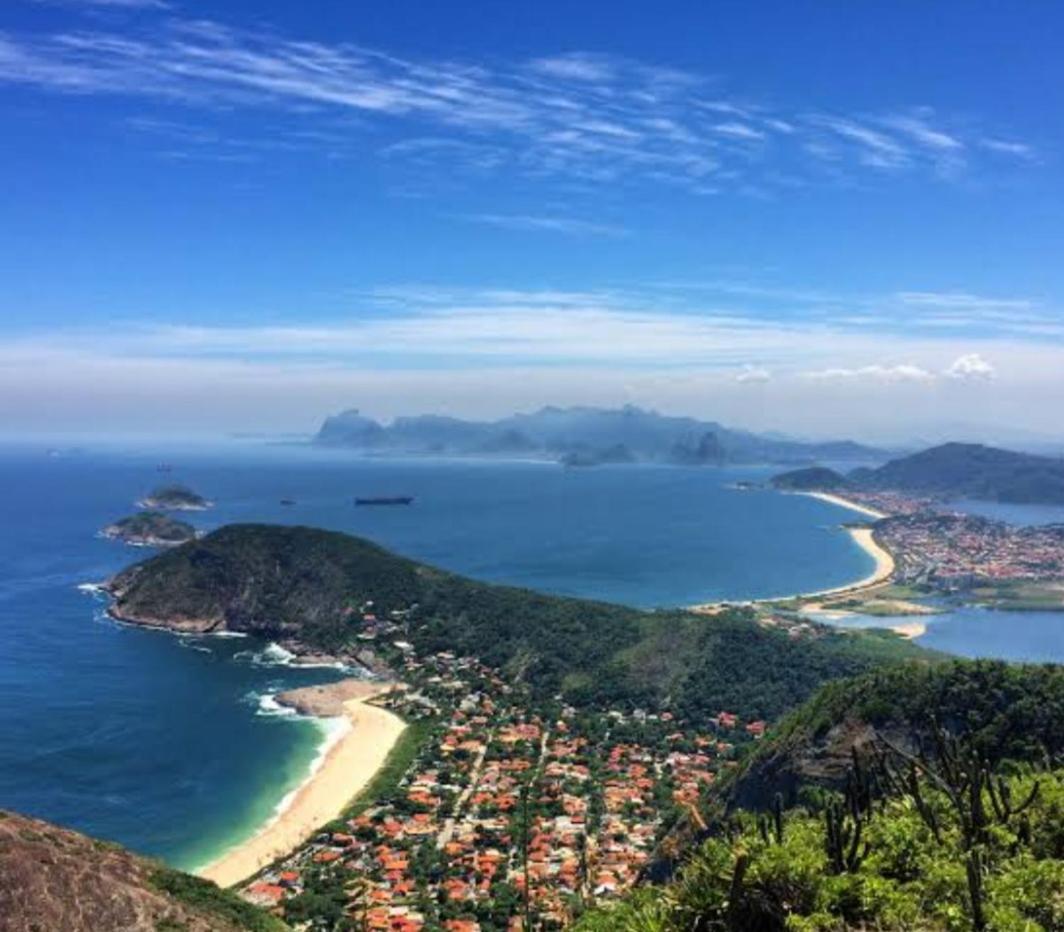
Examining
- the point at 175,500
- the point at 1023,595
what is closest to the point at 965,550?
the point at 1023,595

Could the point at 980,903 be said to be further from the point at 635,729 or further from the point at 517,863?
the point at 635,729

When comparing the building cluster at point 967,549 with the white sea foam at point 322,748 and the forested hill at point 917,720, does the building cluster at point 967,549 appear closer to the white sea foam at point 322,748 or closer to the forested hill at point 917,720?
the white sea foam at point 322,748

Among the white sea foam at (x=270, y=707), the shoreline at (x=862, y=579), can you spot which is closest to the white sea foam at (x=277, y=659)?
the white sea foam at (x=270, y=707)

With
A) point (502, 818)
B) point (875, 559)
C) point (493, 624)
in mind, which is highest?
point (493, 624)

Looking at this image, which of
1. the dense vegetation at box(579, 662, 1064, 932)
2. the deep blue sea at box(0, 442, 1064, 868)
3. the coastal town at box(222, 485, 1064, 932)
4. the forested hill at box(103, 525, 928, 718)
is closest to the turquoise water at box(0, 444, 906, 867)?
the deep blue sea at box(0, 442, 1064, 868)

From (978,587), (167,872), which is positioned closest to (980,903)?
(167,872)

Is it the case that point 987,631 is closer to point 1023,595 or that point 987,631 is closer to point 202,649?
point 1023,595

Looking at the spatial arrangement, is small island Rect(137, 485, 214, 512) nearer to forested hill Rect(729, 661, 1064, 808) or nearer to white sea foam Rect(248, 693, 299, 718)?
white sea foam Rect(248, 693, 299, 718)

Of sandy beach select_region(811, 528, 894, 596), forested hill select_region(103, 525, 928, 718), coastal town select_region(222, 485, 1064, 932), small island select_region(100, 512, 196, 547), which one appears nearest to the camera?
coastal town select_region(222, 485, 1064, 932)
